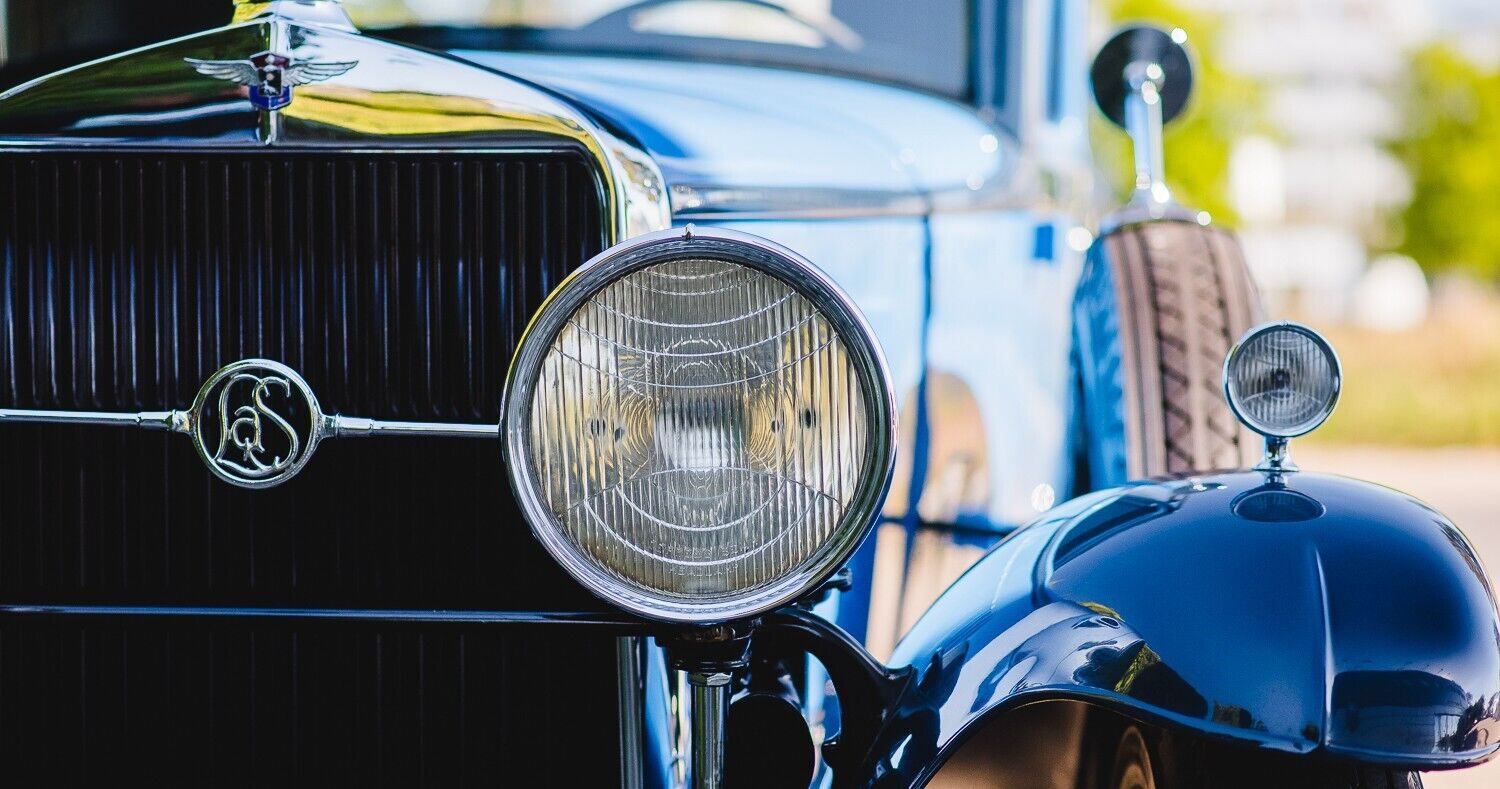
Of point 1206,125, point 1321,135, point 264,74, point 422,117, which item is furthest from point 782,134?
point 1321,135

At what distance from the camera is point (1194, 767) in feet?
4.90

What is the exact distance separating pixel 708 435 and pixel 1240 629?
51 cm

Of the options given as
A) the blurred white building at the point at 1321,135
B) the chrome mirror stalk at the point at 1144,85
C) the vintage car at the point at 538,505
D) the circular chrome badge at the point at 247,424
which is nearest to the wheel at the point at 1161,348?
the chrome mirror stalk at the point at 1144,85

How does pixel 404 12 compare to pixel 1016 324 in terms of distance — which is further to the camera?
pixel 1016 324

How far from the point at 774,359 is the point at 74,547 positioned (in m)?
0.84

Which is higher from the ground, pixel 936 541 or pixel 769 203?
pixel 769 203

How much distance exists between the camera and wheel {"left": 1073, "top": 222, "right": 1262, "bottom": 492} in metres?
2.29

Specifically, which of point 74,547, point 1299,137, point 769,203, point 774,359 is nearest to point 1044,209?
point 769,203

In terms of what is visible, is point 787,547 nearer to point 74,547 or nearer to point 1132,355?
point 74,547

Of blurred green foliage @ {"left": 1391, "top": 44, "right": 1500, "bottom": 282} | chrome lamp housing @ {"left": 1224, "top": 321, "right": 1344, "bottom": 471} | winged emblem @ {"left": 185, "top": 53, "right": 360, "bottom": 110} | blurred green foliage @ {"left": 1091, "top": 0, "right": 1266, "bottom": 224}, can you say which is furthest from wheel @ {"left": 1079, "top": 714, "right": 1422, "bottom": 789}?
blurred green foliage @ {"left": 1391, "top": 44, "right": 1500, "bottom": 282}

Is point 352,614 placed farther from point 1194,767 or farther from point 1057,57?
point 1057,57

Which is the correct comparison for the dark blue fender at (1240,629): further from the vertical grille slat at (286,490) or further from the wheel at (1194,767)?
the vertical grille slat at (286,490)

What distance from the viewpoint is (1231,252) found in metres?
2.48

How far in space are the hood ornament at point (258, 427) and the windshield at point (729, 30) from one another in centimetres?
80
